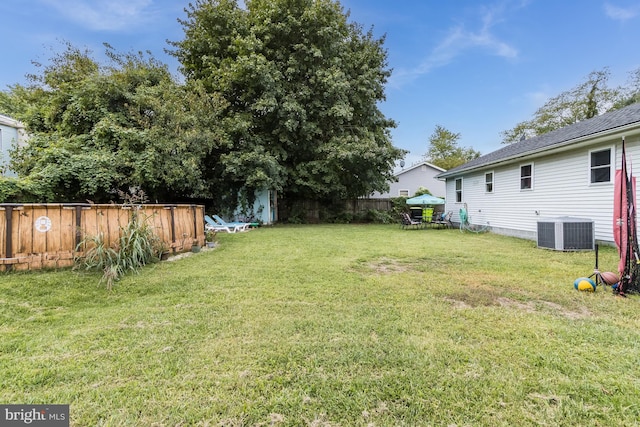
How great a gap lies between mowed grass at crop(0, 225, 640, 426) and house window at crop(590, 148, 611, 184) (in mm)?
4408

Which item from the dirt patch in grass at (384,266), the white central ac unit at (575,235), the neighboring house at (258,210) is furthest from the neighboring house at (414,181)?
the dirt patch in grass at (384,266)

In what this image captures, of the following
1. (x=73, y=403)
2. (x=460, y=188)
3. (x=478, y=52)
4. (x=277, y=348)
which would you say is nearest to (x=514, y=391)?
(x=277, y=348)

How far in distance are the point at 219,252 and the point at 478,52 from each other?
14.4 m

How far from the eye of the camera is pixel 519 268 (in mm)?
5242

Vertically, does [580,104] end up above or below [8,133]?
above

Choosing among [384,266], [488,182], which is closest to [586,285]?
[384,266]

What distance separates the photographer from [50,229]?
15.5ft

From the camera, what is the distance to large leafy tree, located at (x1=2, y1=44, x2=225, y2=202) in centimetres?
987

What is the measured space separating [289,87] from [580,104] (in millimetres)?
23950

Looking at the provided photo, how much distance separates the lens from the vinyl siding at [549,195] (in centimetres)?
693

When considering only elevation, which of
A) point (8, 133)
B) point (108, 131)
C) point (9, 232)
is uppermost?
point (8, 133)

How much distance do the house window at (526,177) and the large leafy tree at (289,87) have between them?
6.28 m

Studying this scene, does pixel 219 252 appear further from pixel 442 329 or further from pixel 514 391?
pixel 514 391

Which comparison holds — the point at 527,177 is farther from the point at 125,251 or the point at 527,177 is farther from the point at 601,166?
the point at 125,251
